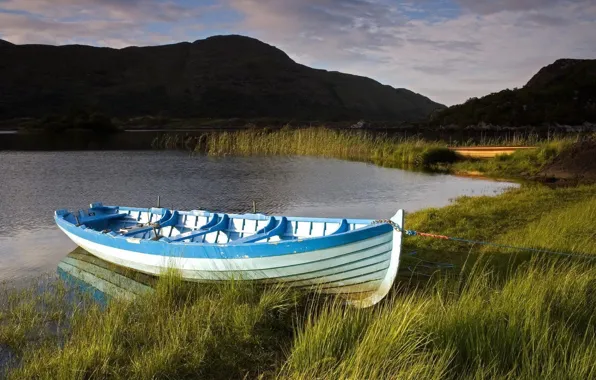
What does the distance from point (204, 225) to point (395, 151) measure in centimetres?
2625

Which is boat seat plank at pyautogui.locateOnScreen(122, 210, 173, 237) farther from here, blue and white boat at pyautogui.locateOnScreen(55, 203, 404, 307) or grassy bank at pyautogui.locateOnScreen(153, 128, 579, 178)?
grassy bank at pyautogui.locateOnScreen(153, 128, 579, 178)

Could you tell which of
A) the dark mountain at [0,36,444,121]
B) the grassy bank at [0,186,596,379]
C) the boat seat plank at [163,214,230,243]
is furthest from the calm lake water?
the dark mountain at [0,36,444,121]

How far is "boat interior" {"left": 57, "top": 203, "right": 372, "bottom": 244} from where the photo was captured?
955 centimetres

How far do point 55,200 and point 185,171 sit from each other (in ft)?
34.8

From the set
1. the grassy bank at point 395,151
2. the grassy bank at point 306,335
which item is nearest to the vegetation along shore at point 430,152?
the grassy bank at point 395,151

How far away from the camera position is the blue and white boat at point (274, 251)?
24.2 feet

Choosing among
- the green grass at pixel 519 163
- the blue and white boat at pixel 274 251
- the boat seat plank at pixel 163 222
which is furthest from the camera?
the green grass at pixel 519 163

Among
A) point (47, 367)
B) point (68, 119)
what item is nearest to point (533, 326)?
point (47, 367)

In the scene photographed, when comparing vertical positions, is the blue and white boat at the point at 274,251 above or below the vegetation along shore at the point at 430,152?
below

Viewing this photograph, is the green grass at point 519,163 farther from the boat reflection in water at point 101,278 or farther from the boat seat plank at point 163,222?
the boat reflection in water at point 101,278

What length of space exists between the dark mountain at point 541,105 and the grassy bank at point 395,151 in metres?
38.8

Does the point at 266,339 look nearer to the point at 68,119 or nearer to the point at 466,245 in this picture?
the point at 466,245

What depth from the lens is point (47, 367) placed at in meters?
5.31

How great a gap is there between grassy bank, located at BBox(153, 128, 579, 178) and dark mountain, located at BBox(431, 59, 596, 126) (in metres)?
38.8
